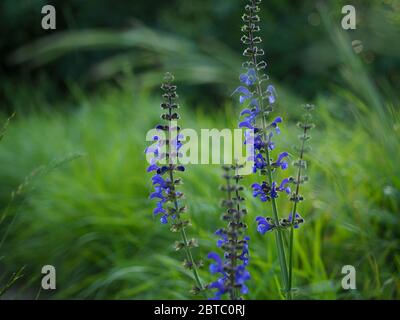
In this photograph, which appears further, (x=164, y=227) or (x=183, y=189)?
(x=183, y=189)

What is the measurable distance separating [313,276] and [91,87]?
785cm

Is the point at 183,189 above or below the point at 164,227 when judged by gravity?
above

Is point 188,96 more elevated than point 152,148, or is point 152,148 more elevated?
point 188,96

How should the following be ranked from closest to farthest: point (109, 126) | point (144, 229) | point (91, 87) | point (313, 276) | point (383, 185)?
point (313, 276), point (383, 185), point (144, 229), point (109, 126), point (91, 87)

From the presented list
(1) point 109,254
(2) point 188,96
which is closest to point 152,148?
(1) point 109,254

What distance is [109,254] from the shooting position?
3.58 meters

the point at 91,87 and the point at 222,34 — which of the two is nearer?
the point at 222,34

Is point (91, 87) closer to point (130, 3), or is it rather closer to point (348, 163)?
point (130, 3)

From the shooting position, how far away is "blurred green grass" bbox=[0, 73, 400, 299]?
276cm

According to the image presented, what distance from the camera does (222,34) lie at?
8.03m

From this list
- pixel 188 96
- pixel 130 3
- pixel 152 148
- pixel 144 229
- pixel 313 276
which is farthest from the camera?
pixel 130 3

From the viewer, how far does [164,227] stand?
3.43 meters

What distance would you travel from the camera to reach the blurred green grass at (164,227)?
2758mm
